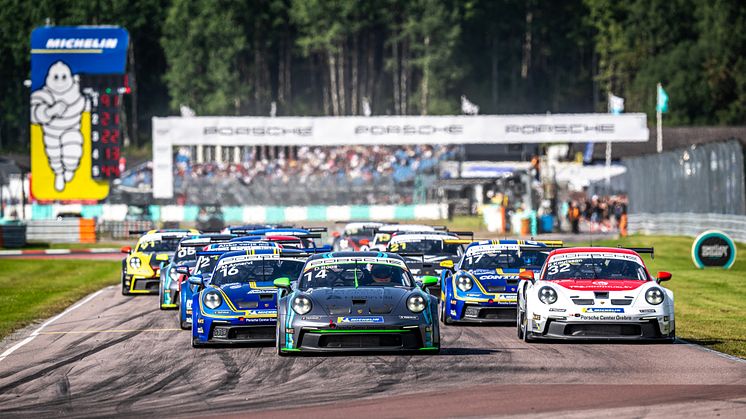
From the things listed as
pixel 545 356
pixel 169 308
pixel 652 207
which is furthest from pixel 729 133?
pixel 545 356

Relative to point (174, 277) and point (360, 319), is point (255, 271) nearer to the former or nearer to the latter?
point (360, 319)

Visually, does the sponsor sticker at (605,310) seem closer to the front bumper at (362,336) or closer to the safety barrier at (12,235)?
the front bumper at (362,336)

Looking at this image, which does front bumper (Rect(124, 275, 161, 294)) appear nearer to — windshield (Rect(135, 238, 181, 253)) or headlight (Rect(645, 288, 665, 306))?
windshield (Rect(135, 238, 181, 253))

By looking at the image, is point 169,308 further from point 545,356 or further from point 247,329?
point 545,356

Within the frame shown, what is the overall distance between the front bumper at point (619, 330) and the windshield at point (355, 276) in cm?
202

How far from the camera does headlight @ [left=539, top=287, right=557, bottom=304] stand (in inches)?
672

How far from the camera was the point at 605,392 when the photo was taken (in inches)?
506

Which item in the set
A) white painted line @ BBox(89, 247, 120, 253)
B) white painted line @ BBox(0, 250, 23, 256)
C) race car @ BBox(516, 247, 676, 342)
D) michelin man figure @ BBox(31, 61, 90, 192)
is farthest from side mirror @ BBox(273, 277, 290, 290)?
michelin man figure @ BBox(31, 61, 90, 192)

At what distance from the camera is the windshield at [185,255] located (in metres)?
25.1

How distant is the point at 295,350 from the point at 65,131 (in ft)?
130

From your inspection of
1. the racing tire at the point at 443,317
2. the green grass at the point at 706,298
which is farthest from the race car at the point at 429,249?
the green grass at the point at 706,298

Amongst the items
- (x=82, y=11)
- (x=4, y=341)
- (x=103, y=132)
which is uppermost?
(x=82, y=11)

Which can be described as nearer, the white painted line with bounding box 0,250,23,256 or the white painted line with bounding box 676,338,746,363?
the white painted line with bounding box 676,338,746,363

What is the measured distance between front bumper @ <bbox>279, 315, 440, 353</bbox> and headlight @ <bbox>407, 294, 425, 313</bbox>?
10cm
